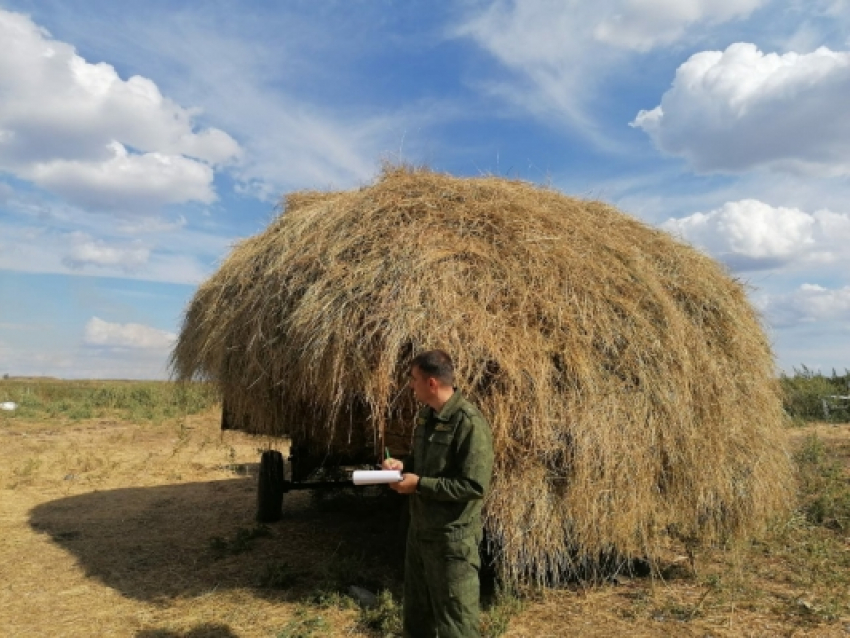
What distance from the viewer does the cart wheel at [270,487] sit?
760 centimetres

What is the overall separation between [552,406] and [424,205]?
2213 mm

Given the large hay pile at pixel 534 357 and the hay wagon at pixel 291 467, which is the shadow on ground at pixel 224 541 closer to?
the hay wagon at pixel 291 467

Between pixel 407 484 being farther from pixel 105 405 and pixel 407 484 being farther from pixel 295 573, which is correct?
pixel 105 405

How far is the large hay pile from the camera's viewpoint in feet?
15.4

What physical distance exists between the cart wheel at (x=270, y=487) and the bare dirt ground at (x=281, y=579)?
0.51ft

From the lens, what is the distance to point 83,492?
1030cm

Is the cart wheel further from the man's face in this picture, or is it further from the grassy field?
the man's face

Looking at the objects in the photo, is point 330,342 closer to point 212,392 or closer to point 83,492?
point 212,392

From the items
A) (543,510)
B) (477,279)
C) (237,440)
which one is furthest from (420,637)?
(237,440)

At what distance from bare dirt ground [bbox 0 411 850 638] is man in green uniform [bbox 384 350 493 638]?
1.21 metres

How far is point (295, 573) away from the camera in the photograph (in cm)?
578

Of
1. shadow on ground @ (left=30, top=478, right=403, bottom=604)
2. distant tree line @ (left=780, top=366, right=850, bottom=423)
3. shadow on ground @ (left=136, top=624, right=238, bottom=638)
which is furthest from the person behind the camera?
distant tree line @ (left=780, top=366, right=850, bottom=423)

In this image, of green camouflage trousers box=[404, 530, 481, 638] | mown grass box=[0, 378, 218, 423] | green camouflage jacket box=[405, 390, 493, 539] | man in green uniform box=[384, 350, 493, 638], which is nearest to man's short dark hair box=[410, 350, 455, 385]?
man in green uniform box=[384, 350, 493, 638]

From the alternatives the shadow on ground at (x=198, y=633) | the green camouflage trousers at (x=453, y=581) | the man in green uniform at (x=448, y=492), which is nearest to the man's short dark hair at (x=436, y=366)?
the man in green uniform at (x=448, y=492)
